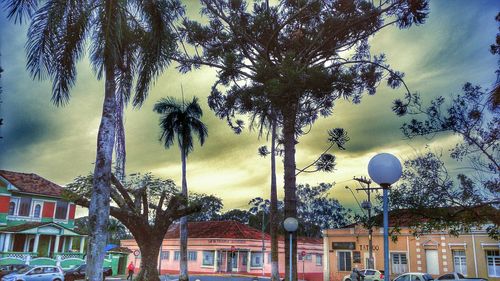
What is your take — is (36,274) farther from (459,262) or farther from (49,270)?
(459,262)

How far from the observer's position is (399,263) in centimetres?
3456

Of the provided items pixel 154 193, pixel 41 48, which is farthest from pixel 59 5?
pixel 154 193

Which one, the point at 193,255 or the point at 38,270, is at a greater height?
the point at 193,255

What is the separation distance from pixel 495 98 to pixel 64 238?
38.2m

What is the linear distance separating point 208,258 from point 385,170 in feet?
141

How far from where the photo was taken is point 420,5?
12.7 m

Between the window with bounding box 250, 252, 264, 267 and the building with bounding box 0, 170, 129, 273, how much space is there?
1512 centimetres

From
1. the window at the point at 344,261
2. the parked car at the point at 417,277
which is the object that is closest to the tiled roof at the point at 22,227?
the window at the point at 344,261

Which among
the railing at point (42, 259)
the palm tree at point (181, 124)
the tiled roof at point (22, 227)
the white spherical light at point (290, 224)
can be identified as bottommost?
the railing at point (42, 259)

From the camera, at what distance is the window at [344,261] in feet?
123

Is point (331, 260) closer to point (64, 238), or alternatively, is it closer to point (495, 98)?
point (64, 238)

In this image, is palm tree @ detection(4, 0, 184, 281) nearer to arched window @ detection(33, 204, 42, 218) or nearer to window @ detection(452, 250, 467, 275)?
window @ detection(452, 250, 467, 275)

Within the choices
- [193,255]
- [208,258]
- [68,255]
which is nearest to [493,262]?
[208,258]

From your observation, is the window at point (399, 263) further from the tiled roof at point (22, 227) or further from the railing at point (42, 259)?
the tiled roof at point (22, 227)
